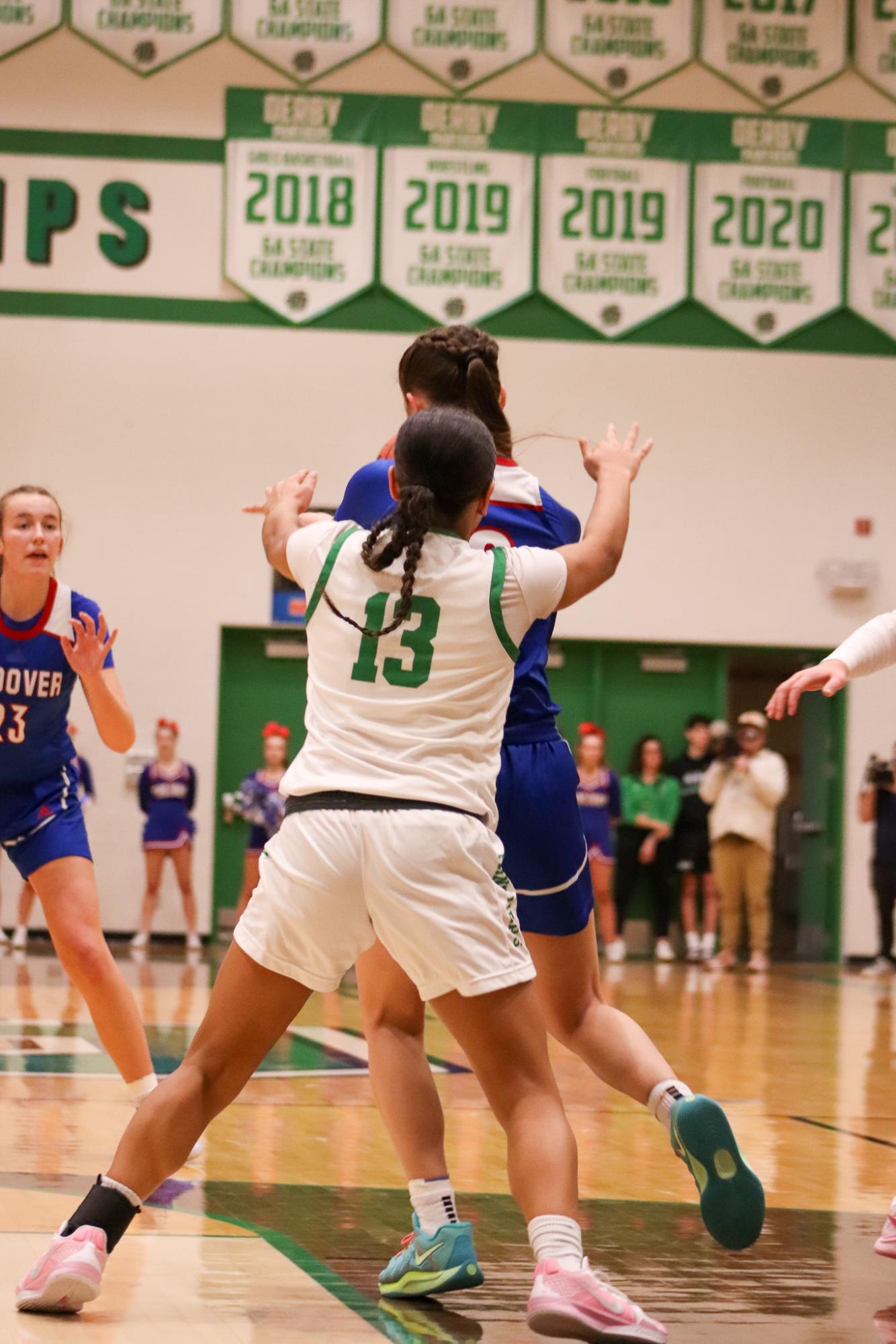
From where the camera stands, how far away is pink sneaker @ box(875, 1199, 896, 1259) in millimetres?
3561

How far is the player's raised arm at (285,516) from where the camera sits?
307 cm

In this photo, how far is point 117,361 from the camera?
14.7 meters

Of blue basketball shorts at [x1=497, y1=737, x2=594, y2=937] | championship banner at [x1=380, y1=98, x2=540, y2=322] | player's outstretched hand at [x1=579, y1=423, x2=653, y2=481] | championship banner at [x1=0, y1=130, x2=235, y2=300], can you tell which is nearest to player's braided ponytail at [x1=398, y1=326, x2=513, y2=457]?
player's outstretched hand at [x1=579, y1=423, x2=653, y2=481]


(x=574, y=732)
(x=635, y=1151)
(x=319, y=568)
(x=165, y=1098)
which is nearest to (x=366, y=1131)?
(x=635, y=1151)

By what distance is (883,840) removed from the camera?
13.5m

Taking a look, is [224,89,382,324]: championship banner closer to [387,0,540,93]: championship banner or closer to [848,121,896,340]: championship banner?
[387,0,540,93]: championship banner

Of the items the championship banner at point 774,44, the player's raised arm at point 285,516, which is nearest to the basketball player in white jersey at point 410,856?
the player's raised arm at point 285,516

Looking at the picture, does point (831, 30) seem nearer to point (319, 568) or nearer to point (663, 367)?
point (663, 367)

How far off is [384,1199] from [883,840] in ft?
32.5

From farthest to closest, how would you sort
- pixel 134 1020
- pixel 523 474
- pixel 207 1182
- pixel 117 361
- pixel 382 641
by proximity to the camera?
pixel 117 361 → pixel 134 1020 → pixel 207 1182 → pixel 523 474 → pixel 382 641

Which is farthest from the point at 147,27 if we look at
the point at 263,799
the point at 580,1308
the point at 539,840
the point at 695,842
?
the point at 580,1308

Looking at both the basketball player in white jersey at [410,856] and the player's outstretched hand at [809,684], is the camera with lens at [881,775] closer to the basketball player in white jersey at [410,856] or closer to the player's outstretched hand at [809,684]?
the player's outstretched hand at [809,684]

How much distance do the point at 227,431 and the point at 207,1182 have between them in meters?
11.1

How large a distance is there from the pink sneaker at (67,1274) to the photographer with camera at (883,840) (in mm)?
11228
